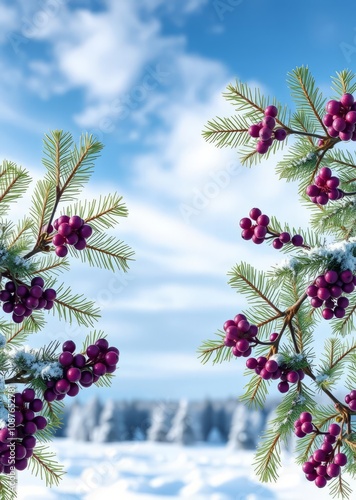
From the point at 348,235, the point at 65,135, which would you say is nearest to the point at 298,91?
the point at 348,235

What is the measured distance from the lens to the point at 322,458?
2.55 meters

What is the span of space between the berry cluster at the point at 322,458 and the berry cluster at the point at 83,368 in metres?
0.87

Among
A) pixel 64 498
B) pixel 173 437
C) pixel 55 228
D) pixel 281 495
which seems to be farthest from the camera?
pixel 173 437

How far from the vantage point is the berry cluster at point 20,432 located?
87.3 inches

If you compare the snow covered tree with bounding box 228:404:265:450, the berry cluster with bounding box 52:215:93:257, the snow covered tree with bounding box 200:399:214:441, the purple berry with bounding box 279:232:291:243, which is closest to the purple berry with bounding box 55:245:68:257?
the berry cluster with bounding box 52:215:93:257

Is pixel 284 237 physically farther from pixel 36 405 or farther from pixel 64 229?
pixel 36 405

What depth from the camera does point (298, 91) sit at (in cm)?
296

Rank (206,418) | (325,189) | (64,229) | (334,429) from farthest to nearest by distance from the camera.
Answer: (206,418) < (325,189) < (334,429) < (64,229)

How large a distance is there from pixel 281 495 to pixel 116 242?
7150mm

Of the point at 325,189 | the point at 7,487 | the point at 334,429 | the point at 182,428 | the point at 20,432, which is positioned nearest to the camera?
the point at 20,432

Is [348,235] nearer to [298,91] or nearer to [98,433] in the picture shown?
[298,91]

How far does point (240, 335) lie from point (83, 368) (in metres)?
0.68

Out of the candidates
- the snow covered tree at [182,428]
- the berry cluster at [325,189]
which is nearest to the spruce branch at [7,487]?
the berry cluster at [325,189]

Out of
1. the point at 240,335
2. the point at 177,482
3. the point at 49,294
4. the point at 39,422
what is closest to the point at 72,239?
the point at 49,294
